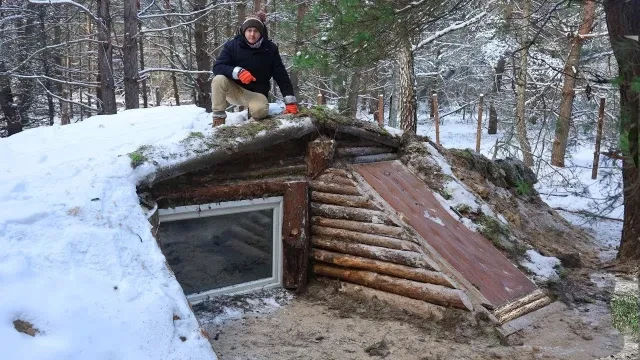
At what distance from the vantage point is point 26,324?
286cm

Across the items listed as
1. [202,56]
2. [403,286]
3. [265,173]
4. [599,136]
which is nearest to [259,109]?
[265,173]

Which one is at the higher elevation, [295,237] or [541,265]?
[295,237]

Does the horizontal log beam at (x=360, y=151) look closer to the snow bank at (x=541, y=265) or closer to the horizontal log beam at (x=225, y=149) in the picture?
the horizontal log beam at (x=225, y=149)

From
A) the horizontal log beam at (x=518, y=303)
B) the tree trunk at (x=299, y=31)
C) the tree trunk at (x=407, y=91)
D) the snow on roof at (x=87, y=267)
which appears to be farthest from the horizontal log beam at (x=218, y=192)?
the tree trunk at (x=407, y=91)

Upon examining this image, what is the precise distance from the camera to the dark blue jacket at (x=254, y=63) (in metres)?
5.70

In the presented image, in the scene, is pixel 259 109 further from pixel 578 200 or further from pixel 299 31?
pixel 578 200

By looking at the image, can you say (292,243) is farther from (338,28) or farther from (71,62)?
(71,62)

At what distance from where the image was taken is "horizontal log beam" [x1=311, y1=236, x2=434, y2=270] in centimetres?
481

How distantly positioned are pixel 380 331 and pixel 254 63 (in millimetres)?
3125

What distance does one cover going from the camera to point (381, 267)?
4969 mm

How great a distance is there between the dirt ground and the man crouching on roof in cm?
201

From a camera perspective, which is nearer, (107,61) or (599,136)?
(599,136)

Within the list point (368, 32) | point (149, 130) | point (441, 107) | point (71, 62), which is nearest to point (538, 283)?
point (368, 32)

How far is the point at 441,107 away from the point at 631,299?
20261 mm
